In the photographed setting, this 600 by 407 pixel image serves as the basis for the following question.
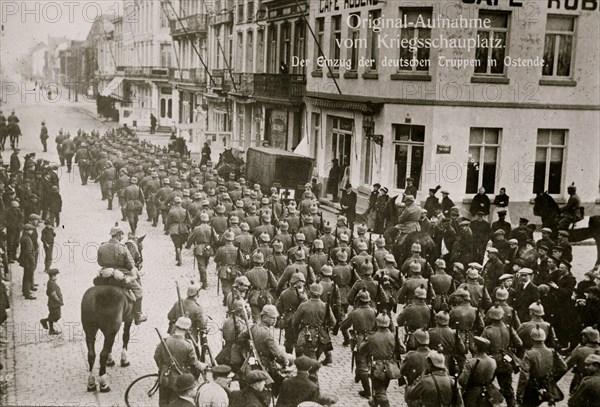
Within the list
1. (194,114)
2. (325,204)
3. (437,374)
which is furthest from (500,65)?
(194,114)

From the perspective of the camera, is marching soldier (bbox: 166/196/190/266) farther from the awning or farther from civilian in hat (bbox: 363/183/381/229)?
the awning

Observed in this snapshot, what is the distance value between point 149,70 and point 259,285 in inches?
1934

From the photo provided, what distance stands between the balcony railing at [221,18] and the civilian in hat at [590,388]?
37.7 m

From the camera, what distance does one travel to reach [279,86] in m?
33.4

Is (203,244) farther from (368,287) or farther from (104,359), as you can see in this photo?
(104,359)

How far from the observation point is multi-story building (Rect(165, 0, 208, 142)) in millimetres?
48031

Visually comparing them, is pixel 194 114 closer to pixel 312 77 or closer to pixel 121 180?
pixel 312 77

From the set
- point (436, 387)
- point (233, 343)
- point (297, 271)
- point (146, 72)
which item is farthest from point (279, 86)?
point (146, 72)

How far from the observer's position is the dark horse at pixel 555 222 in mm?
17844

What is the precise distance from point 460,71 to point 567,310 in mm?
12536

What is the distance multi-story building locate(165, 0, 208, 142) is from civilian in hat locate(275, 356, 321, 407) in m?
36.9

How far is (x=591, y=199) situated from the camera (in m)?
24.3

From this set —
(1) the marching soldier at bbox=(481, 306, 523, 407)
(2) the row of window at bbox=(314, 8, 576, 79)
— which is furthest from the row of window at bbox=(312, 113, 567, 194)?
(1) the marching soldier at bbox=(481, 306, 523, 407)

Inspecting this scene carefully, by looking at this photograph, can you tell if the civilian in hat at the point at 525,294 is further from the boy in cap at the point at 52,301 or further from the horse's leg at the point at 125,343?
the boy in cap at the point at 52,301
